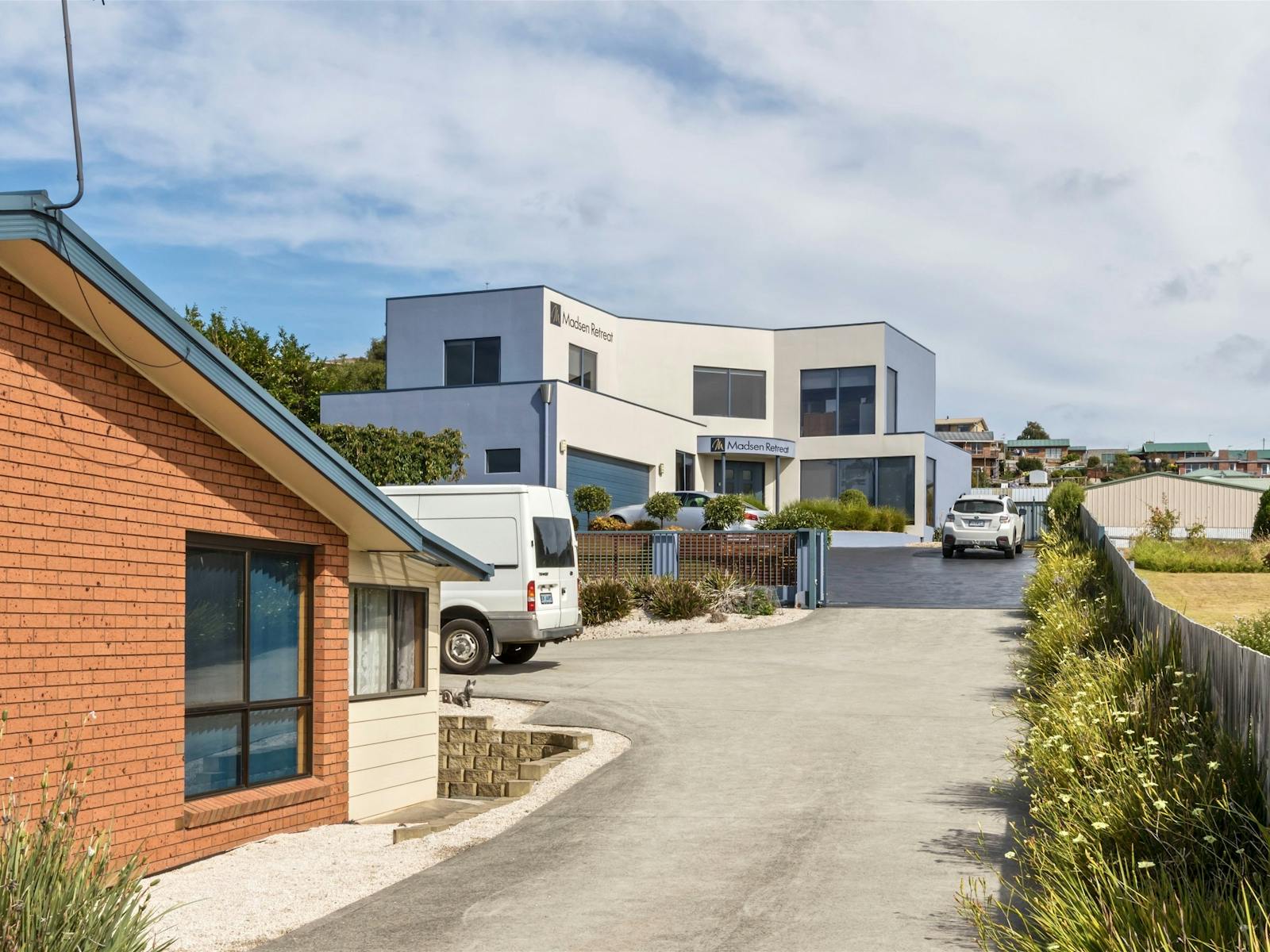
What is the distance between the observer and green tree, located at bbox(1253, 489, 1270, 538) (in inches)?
1237

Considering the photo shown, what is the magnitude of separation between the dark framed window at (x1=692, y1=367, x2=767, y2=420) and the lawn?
72.7ft

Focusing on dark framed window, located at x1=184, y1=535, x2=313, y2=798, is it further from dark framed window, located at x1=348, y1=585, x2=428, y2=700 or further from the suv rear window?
the suv rear window

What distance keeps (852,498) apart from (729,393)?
613 cm

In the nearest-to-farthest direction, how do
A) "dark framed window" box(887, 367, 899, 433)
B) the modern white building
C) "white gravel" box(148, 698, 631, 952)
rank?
"white gravel" box(148, 698, 631, 952), the modern white building, "dark framed window" box(887, 367, 899, 433)

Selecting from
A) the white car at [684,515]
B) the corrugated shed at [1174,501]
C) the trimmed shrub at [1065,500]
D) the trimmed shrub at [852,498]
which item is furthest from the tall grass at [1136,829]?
the trimmed shrub at [852,498]

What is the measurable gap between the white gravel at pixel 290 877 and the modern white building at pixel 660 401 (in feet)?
78.7

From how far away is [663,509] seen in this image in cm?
3312

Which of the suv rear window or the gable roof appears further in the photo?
the suv rear window

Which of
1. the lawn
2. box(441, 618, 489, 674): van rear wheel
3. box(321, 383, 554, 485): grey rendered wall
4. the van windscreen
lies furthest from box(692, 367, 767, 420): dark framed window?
box(441, 618, 489, 674): van rear wheel

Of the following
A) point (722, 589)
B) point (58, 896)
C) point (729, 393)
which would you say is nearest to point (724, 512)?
point (722, 589)

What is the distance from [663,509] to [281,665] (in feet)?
75.1

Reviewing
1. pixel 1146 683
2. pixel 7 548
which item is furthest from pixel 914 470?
pixel 7 548

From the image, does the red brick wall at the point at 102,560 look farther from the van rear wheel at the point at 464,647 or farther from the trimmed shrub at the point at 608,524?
the trimmed shrub at the point at 608,524

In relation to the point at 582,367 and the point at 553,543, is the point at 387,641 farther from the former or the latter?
the point at 582,367
